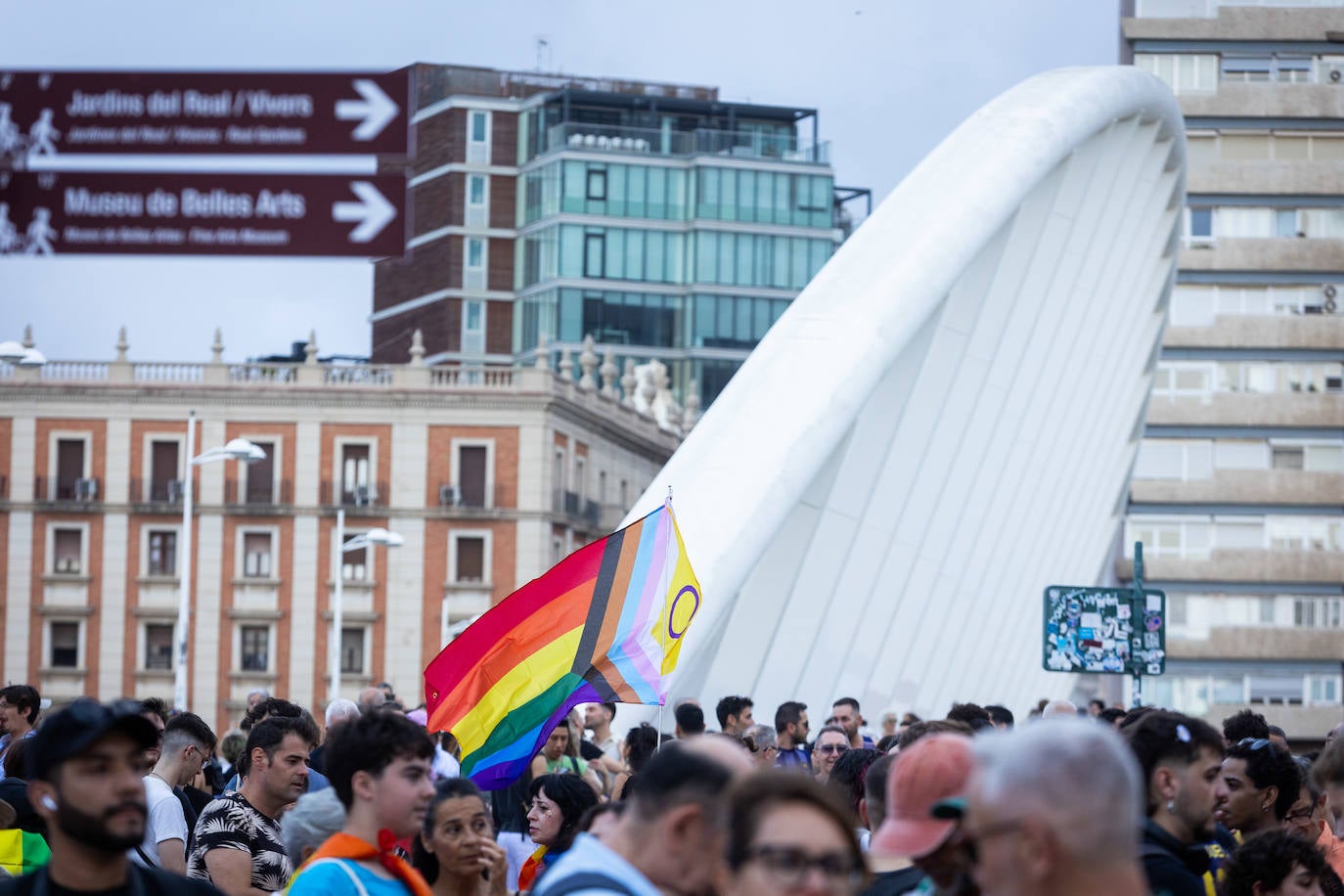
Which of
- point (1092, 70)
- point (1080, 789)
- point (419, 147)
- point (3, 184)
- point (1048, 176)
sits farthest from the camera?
point (419, 147)

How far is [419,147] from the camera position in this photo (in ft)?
291

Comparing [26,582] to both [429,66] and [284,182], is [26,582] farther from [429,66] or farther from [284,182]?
[284,182]

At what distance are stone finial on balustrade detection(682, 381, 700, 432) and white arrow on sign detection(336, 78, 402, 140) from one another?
78996mm

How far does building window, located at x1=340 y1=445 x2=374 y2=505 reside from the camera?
69.5 m

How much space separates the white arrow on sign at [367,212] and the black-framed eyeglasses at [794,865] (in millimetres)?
3868

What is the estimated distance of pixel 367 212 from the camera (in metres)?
7.13

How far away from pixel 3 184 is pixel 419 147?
272 ft

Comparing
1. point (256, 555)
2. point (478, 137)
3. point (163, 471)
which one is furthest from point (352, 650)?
point (478, 137)

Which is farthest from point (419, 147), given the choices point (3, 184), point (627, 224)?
point (3, 184)

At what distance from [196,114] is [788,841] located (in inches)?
172

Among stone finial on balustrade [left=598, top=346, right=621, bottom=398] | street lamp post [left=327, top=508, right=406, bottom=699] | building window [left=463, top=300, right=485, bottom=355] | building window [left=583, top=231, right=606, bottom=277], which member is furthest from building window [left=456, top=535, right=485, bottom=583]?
building window [left=463, top=300, right=485, bottom=355]

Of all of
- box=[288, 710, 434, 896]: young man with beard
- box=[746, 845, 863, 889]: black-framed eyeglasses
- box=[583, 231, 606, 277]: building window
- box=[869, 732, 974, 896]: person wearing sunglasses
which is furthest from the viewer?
box=[583, 231, 606, 277]: building window

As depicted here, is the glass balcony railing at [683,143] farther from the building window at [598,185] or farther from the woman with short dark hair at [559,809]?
the woman with short dark hair at [559,809]

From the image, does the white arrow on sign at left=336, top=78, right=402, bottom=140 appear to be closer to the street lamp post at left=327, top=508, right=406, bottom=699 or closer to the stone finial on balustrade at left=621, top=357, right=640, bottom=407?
the street lamp post at left=327, top=508, right=406, bottom=699
